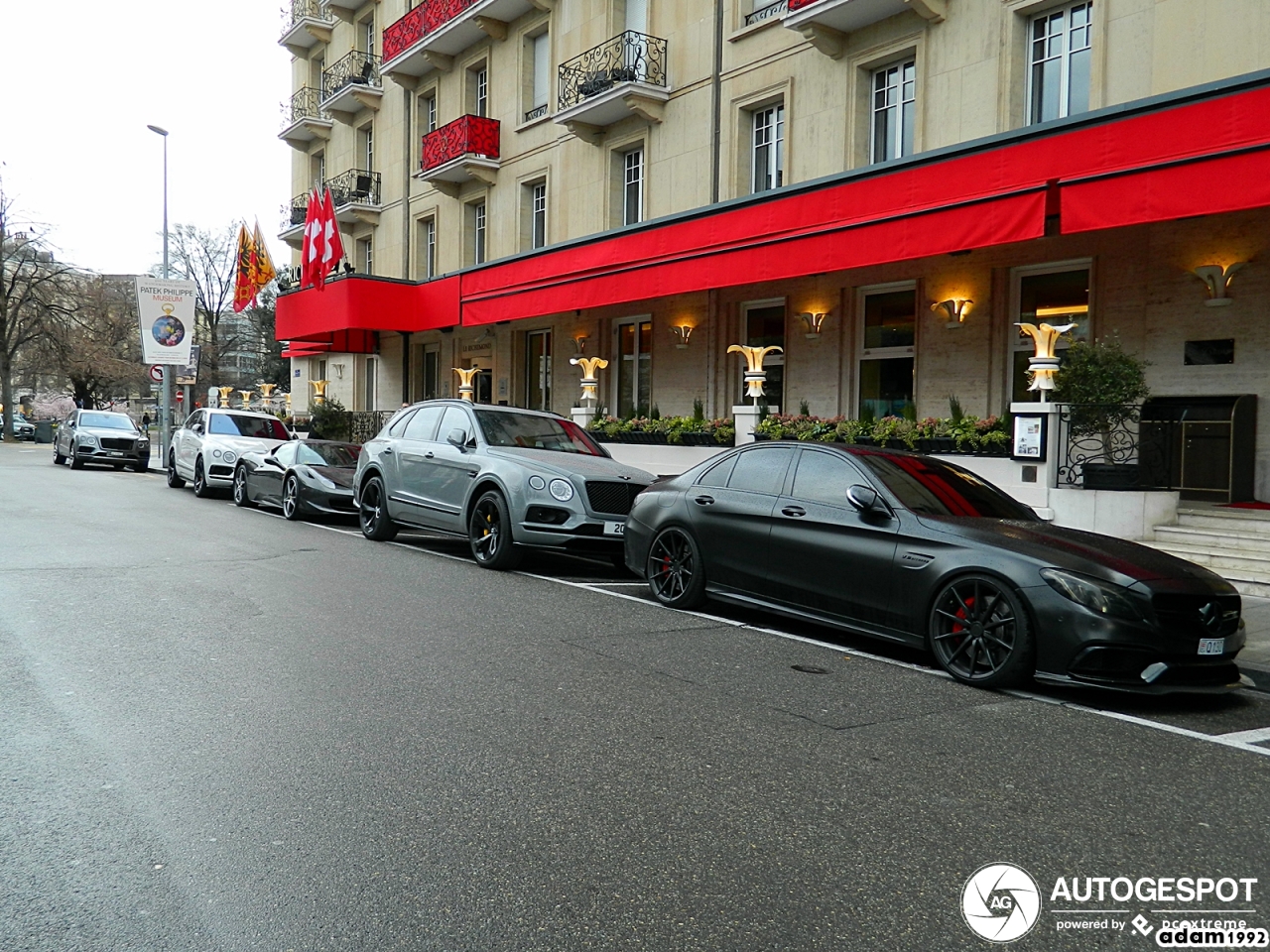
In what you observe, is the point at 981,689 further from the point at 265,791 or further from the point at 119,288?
the point at 119,288

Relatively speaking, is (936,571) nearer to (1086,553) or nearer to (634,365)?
(1086,553)

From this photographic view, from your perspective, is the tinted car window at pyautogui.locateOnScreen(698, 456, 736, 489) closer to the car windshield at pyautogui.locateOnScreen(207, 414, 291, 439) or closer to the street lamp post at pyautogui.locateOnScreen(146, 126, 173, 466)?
the car windshield at pyautogui.locateOnScreen(207, 414, 291, 439)

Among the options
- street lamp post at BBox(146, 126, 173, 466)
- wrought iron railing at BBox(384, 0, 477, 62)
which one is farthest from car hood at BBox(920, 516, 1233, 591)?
street lamp post at BBox(146, 126, 173, 466)

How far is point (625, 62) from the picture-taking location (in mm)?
21297

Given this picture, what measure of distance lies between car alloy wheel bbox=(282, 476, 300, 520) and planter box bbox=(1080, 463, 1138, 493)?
425 inches

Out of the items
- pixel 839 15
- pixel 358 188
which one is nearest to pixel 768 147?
pixel 839 15

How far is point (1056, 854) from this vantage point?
150 inches

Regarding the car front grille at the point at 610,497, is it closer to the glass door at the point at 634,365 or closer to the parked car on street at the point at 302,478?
the parked car on street at the point at 302,478

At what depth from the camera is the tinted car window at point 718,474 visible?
875 cm

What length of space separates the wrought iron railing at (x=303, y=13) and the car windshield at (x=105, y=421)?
14745 mm

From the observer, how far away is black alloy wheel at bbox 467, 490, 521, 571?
10.8 meters

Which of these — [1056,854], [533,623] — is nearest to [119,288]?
[533,623]

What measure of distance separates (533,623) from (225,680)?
2543mm

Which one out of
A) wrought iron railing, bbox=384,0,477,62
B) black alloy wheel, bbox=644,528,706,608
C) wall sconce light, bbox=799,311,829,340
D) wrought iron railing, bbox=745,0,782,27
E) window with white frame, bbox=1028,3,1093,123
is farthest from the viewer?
wrought iron railing, bbox=384,0,477,62
